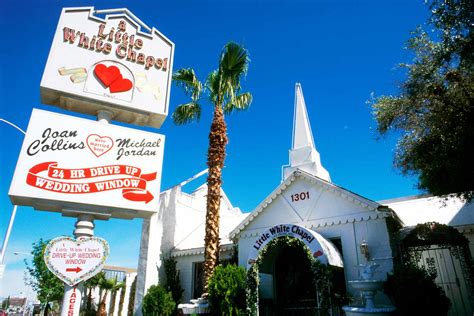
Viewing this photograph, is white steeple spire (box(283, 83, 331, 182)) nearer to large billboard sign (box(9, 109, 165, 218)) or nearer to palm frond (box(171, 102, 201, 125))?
palm frond (box(171, 102, 201, 125))

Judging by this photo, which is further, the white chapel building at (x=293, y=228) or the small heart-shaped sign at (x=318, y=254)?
the white chapel building at (x=293, y=228)

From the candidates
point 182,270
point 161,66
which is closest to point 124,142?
point 161,66

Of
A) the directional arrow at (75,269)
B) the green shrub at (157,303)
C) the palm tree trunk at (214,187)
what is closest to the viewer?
the directional arrow at (75,269)

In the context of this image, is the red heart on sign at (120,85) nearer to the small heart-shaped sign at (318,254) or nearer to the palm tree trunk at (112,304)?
the small heart-shaped sign at (318,254)

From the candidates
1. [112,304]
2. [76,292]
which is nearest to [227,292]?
[76,292]

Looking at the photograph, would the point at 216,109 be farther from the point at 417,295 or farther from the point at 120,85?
the point at 417,295

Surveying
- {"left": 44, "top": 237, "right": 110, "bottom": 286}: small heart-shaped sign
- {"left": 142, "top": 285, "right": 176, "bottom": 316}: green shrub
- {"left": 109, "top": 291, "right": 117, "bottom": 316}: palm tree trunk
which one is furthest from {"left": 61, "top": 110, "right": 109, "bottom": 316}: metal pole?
{"left": 109, "top": 291, "right": 117, "bottom": 316}: palm tree trunk

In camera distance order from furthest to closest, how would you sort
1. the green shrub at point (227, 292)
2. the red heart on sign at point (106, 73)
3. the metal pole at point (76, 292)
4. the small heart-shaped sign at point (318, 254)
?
1. the green shrub at point (227, 292)
2. the small heart-shaped sign at point (318, 254)
3. the red heart on sign at point (106, 73)
4. the metal pole at point (76, 292)

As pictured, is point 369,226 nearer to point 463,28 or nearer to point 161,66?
point 463,28

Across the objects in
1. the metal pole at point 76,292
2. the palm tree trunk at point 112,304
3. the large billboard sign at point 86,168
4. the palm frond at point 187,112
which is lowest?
the palm tree trunk at point 112,304

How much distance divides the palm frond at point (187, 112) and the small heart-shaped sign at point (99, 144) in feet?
28.0

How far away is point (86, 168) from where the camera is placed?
6465mm

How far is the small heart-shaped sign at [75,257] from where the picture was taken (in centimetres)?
552

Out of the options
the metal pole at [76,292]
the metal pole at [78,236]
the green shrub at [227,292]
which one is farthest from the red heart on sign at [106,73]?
the green shrub at [227,292]
